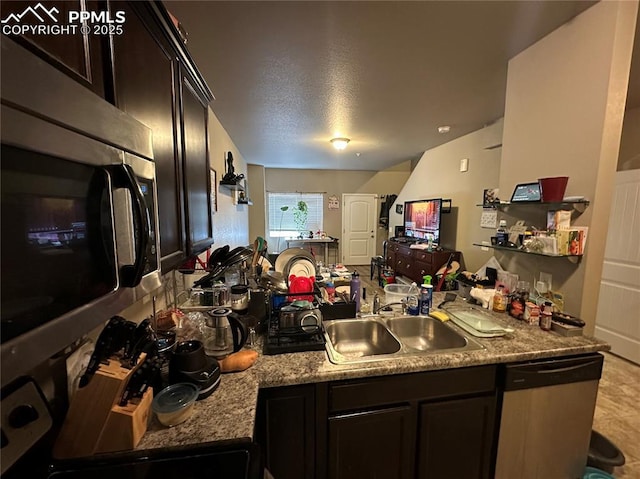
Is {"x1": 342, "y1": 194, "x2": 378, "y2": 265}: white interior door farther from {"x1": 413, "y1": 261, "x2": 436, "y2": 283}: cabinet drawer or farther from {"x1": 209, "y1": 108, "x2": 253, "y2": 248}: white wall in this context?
{"x1": 209, "y1": 108, "x2": 253, "y2": 248}: white wall

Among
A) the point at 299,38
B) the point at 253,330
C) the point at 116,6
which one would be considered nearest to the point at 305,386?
the point at 253,330

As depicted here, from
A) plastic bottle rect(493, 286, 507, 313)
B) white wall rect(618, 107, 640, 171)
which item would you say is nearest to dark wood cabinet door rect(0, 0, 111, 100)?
plastic bottle rect(493, 286, 507, 313)

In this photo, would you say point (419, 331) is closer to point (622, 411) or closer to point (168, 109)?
point (168, 109)

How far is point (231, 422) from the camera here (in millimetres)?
841

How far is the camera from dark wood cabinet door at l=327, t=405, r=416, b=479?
1161mm

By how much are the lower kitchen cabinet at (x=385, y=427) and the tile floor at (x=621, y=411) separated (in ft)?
3.93

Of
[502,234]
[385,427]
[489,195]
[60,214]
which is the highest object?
[489,195]

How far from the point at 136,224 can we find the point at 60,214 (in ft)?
0.40

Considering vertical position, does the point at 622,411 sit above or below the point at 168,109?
below

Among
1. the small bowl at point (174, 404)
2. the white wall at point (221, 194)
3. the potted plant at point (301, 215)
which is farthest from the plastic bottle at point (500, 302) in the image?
the potted plant at point (301, 215)

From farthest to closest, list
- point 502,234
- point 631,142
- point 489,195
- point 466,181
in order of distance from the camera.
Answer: point 466,181
point 489,195
point 631,142
point 502,234

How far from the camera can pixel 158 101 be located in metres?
0.96

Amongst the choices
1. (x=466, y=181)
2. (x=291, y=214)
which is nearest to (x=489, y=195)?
(x=466, y=181)

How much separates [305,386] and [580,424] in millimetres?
1435
